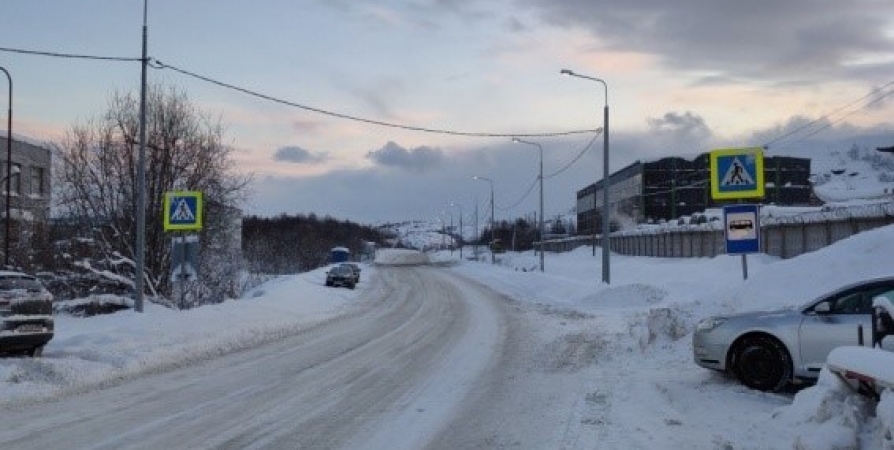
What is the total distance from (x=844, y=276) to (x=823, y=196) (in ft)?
186

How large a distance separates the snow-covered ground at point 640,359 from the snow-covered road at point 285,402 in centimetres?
113

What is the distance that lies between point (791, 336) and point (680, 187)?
95.9 meters

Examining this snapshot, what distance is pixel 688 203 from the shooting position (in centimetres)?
10375

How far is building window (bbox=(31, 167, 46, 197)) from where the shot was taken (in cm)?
5707

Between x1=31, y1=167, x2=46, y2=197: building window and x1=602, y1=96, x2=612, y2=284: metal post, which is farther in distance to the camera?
x1=31, y1=167, x2=46, y2=197: building window

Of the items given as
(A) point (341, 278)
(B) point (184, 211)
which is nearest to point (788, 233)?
(A) point (341, 278)

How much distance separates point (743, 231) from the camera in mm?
16797

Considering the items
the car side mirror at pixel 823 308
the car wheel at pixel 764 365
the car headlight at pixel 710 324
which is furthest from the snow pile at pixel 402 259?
the car side mirror at pixel 823 308

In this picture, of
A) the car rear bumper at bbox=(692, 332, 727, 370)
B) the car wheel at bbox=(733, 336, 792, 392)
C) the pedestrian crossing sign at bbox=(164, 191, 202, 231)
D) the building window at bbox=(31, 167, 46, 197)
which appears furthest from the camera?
the building window at bbox=(31, 167, 46, 197)

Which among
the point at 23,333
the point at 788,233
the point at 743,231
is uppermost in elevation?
the point at 788,233

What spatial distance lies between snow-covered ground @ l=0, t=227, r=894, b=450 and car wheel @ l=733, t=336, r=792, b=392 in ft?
0.67

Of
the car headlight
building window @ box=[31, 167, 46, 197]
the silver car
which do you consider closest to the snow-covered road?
the car headlight

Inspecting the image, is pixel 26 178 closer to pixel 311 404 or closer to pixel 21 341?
pixel 21 341

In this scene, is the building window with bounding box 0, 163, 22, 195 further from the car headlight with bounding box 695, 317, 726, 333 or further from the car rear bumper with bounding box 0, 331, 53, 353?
the car headlight with bounding box 695, 317, 726, 333
